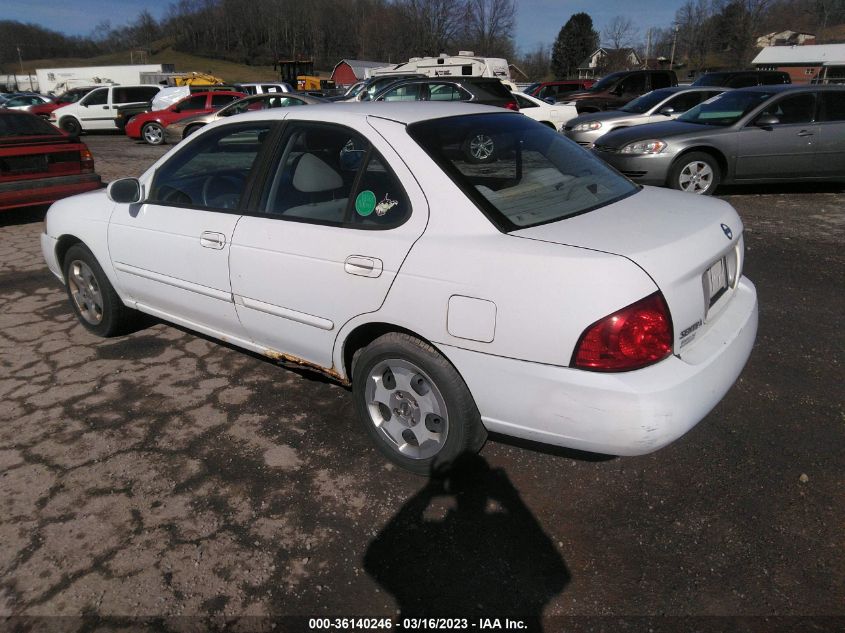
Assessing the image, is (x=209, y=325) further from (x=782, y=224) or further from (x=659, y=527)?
(x=782, y=224)

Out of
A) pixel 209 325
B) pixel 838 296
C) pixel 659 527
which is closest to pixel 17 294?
pixel 209 325

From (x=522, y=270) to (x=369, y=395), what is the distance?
3.37 feet

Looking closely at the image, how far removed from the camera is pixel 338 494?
2.71 metres

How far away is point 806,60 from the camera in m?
46.7

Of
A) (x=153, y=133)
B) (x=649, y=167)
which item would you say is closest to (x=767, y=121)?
(x=649, y=167)

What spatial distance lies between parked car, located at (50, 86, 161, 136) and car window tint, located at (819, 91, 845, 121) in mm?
19843

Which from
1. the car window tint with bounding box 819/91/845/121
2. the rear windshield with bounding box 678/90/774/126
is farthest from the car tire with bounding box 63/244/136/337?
the car window tint with bounding box 819/91/845/121

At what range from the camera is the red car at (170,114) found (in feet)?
57.9

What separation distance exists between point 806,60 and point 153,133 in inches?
1934

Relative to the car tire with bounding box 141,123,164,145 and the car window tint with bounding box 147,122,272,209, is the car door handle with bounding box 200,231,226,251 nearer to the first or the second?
the car window tint with bounding box 147,122,272,209

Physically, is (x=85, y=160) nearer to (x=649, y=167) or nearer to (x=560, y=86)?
(x=649, y=167)

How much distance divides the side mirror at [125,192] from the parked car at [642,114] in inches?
372

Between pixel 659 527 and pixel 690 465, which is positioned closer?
pixel 659 527

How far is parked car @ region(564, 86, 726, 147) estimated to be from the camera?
11.6 meters
